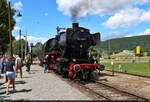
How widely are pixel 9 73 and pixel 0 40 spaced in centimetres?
2164

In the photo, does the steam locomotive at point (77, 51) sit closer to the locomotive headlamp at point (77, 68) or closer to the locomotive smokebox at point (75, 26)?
the locomotive smokebox at point (75, 26)

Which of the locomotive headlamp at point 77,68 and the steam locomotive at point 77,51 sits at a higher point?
the steam locomotive at point 77,51

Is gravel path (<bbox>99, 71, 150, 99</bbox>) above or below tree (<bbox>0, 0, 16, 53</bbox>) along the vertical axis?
below

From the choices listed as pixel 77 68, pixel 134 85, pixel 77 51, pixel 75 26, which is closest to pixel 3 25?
pixel 75 26

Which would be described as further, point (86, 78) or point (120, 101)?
point (86, 78)

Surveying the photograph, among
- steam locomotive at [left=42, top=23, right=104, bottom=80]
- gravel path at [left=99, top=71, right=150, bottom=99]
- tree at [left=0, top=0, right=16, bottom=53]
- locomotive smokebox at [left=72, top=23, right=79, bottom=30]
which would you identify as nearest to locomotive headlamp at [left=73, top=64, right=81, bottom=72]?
steam locomotive at [left=42, top=23, right=104, bottom=80]

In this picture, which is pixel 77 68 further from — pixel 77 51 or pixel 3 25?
pixel 3 25

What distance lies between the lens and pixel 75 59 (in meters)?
11.7

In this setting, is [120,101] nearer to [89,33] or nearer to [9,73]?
[9,73]

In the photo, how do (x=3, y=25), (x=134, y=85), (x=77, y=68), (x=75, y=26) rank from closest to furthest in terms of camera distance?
1. (x=134, y=85)
2. (x=77, y=68)
3. (x=75, y=26)
4. (x=3, y=25)

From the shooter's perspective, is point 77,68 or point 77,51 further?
point 77,51

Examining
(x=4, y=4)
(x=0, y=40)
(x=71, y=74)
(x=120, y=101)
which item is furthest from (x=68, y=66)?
(x=4, y=4)

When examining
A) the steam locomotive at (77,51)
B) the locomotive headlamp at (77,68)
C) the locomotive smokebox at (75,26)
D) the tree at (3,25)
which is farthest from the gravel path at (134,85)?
the tree at (3,25)

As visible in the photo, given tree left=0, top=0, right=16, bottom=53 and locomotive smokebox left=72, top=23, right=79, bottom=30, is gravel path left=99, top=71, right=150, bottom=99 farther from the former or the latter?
tree left=0, top=0, right=16, bottom=53
